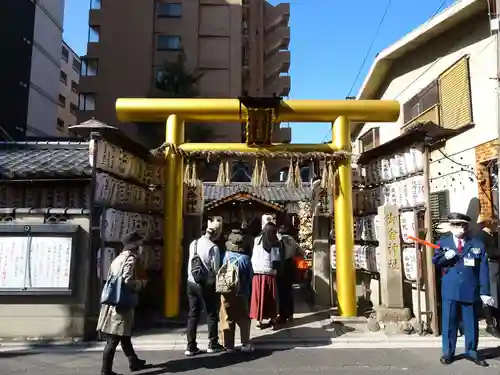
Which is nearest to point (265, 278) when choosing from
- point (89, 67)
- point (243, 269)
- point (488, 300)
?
point (243, 269)

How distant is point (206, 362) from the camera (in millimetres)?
6562

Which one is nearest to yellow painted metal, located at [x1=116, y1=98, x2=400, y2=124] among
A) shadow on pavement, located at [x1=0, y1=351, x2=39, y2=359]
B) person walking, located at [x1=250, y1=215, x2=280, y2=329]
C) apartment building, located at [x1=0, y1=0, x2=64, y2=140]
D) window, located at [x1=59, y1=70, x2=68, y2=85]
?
person walking, located at [x1=250, y1=215, x2=280, y2=329]

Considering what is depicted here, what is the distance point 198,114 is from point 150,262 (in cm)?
366

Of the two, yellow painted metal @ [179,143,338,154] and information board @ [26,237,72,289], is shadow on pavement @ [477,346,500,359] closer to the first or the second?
yellow painted metal @ [179,143,338,154]

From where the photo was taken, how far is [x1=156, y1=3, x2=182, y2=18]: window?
1271 inches

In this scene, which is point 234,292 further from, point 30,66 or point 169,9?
point 169,9

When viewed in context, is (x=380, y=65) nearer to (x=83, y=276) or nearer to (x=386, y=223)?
(x=386, y=223)

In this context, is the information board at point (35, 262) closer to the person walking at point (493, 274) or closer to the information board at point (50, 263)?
the information board at point (50, 263)

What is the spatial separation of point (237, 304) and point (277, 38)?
124 feet

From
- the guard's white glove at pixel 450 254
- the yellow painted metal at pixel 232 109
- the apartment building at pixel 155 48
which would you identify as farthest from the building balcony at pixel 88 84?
the guard's white glove at pixel 450 254

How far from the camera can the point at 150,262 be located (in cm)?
1000

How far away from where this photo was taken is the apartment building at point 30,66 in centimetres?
2338

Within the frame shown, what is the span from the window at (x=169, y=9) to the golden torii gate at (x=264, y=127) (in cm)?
2555

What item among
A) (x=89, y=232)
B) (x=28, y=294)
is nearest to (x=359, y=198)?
(x=89, y=232)
